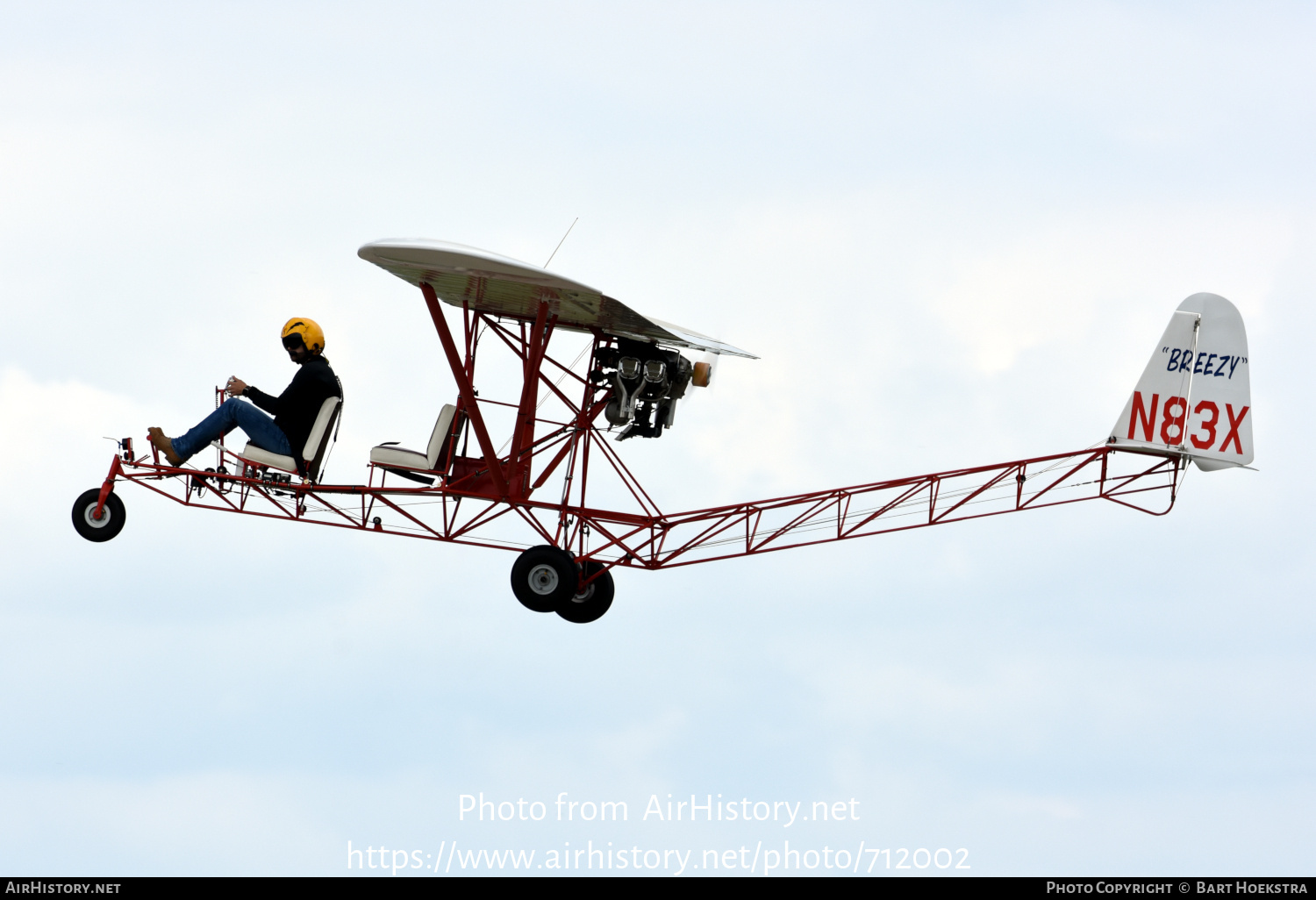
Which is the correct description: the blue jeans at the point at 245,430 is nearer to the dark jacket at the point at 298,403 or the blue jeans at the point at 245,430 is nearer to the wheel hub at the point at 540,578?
the dark jacket at the point at 298,403

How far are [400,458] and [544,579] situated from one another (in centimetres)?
220

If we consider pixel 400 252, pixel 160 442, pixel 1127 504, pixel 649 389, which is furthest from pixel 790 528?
pixel 160 442

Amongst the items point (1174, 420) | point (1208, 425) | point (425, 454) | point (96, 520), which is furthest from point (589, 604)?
point (1208, 425)

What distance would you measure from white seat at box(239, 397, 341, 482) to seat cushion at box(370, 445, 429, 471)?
23.9 inches

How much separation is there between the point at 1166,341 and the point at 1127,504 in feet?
6.20

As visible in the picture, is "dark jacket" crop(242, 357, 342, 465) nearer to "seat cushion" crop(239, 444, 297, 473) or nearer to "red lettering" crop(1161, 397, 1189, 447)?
"seat cushion" crop(239, 444, 297, 473)

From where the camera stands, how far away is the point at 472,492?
23016mm

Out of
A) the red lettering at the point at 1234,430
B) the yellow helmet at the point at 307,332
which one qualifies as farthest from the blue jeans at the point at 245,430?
the red lettering at the point at 1234,430

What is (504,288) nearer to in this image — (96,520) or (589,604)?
(589,604)

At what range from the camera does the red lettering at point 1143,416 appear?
74.4 feet

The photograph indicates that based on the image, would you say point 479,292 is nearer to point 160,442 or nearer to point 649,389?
point 649,389

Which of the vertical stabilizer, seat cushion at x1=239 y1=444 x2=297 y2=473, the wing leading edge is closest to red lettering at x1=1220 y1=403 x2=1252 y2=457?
the vertical stabilizer

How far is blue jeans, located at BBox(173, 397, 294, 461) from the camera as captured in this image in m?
23.2

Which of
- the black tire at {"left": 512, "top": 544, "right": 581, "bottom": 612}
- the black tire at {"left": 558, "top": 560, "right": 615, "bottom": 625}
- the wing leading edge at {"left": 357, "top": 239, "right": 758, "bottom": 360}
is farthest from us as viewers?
the black tire at {"left": 558, "top": 560, "right": 615, "bottom": 625}
